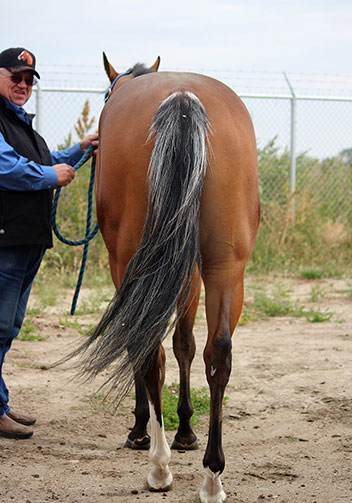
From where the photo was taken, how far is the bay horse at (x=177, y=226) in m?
2.49

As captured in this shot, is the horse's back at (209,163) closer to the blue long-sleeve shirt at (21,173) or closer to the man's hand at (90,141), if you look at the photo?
the blue long-sleeve shirt at (21,173)

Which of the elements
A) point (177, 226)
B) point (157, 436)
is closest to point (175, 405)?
point (157, 436)

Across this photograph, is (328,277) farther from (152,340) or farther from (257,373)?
(152,340)

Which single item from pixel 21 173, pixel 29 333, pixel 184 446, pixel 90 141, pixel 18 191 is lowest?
pixel 29 333

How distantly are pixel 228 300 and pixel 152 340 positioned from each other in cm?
36

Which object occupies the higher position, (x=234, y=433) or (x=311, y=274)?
(x=234, y=433)

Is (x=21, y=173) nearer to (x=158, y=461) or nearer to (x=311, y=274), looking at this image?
(x=158, y=461)

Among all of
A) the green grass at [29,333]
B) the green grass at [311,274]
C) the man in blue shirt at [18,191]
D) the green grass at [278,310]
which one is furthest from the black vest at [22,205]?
the green grass at [311,274]

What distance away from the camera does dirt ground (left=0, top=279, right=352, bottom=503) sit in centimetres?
266

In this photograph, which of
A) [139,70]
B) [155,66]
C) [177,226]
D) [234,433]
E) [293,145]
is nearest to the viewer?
[177,226]

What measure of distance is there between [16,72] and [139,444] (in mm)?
2087

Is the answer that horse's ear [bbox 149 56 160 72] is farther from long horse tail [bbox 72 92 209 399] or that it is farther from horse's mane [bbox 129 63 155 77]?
long horse tail [bbox 72 92 209 399]

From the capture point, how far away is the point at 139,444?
10.6ft

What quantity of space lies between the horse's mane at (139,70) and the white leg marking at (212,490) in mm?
2311
